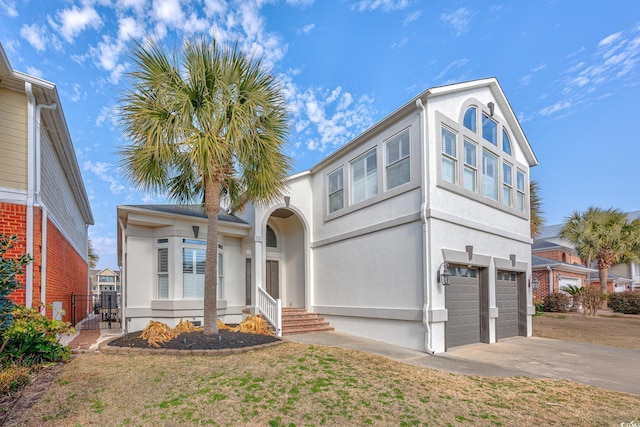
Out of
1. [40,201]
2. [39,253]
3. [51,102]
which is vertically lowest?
[39,253]

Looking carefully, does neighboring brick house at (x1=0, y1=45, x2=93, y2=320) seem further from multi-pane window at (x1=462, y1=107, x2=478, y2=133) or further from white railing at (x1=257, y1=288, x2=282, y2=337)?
multi-pane window at (x1=462, y1=107, x2=478, y2=133)

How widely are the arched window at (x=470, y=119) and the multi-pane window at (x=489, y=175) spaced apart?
3.48 ft

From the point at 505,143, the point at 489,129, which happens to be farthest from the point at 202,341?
the point at 505,143

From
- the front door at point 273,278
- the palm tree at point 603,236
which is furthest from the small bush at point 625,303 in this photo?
the front door at point 273,278

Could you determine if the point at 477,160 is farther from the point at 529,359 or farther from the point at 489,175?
the point at 529,359

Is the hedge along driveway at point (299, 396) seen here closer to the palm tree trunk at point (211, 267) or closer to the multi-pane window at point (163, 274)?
the palm tree trunk at point (211, 267)

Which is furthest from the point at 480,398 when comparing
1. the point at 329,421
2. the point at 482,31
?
the point at 482,31

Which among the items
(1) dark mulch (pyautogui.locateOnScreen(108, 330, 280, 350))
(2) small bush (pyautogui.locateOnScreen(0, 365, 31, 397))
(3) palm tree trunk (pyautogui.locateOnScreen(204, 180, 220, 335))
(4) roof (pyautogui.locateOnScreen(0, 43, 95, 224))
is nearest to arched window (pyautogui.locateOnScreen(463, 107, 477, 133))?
(3) palm tree trunk (pyautogui.locateOnScreen(204, 180, 220, 335))

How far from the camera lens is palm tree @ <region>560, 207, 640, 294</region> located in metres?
23.6

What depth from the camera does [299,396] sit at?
18.2 feet

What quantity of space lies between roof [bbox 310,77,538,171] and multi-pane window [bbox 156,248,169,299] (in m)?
6.46

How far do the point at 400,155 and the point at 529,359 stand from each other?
642 cm

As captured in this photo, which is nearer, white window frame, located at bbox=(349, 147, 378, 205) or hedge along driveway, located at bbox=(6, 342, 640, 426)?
hedge along driveway, located at bbox=(6, 342, 640, 426)

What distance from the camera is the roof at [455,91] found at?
33.1ft
